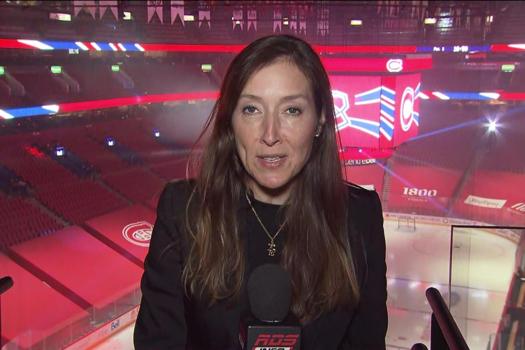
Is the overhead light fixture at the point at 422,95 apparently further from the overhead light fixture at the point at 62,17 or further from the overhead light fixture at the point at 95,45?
the overhead light fixture at the point at 62,17

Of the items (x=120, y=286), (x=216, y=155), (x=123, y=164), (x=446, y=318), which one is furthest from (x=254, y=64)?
(x=123, y=164)

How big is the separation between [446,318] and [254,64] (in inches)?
31.5

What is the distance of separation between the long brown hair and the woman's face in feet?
0.06

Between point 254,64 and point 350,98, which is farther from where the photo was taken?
point 350,98

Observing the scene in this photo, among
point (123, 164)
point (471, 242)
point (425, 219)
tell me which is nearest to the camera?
point (471, 242)

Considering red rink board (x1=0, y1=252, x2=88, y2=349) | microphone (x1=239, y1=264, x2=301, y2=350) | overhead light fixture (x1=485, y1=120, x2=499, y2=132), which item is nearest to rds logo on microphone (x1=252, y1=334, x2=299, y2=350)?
microphone (x1=239, y1=264, x2=301, y2=350)

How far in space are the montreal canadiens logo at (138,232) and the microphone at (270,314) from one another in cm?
695

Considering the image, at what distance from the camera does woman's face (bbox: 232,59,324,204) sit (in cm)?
98

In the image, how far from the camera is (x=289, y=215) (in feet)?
3.51

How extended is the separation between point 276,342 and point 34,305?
6124 millimetres

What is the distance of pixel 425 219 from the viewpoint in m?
5.29

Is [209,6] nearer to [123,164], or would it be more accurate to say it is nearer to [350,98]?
[350,98]

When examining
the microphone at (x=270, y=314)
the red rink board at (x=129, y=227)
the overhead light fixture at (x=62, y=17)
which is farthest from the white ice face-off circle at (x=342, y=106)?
the red rink board at (x=129, y=227)

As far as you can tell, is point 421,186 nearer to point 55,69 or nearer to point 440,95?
point 440,95
